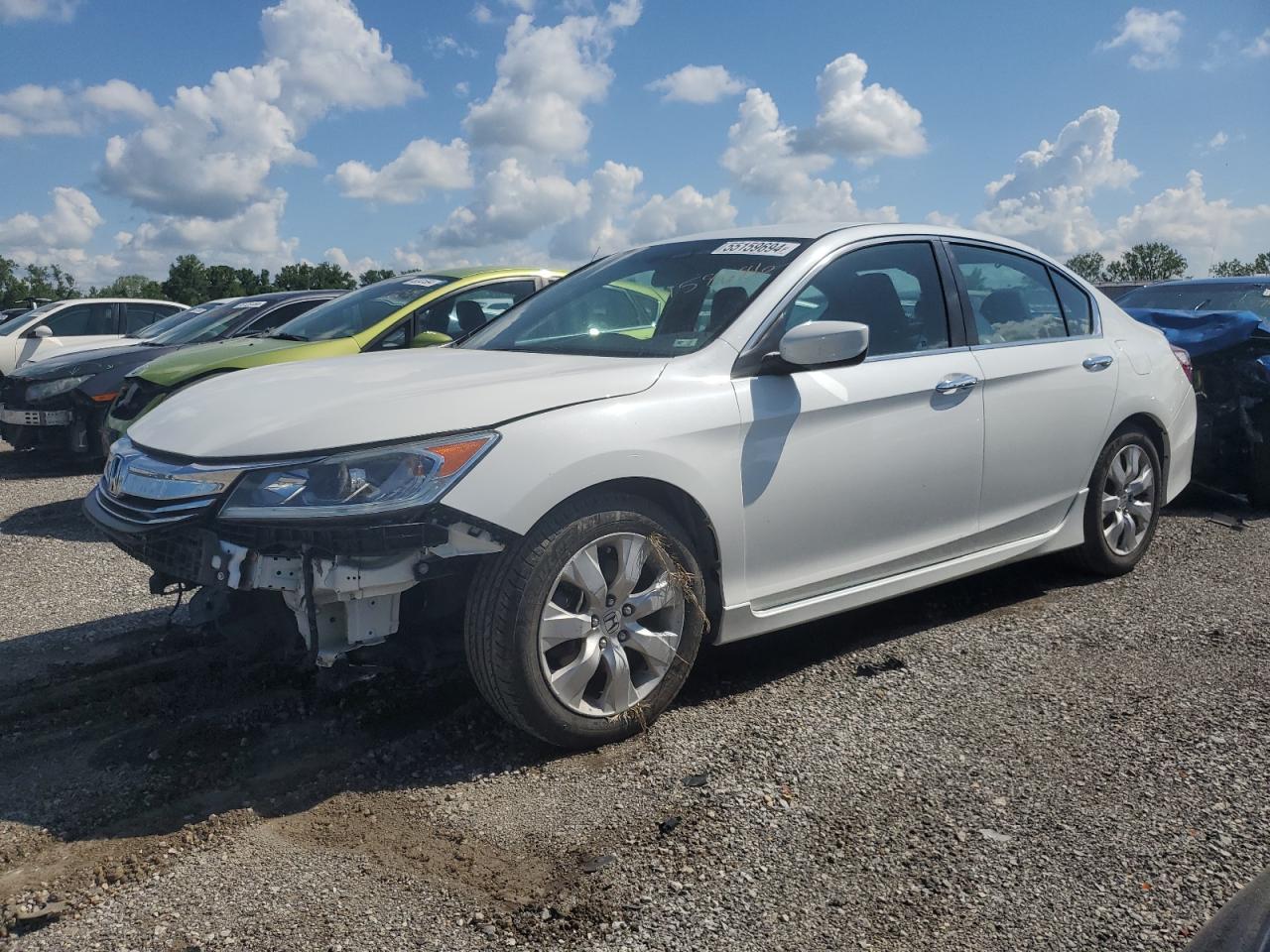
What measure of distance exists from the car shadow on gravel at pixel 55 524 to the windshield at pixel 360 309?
1930 mm

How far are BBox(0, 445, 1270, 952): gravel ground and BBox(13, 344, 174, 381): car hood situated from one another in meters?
5.75

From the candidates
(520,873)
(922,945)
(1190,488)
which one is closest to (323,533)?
(520,873)

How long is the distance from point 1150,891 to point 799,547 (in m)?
1.57

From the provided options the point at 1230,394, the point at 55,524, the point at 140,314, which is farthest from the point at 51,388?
the point at 1230,394

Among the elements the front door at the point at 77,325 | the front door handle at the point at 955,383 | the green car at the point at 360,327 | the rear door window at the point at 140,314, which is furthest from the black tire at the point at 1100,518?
the rear door window at the point at 140,314

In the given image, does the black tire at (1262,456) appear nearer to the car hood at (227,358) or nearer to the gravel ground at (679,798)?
the gravel ground at (679,798)

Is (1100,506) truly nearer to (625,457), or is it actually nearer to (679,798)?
(625,457)

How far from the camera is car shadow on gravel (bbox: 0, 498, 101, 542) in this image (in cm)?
712

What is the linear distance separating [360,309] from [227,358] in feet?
3.27

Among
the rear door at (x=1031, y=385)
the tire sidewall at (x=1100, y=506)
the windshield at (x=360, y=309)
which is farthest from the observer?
the windshield at (x=360, y=309)

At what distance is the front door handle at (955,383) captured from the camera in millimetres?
4258

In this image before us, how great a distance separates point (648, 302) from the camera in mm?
4254

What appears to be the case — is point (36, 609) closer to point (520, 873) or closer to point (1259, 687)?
point (520, 873)

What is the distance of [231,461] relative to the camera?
3146 mm
